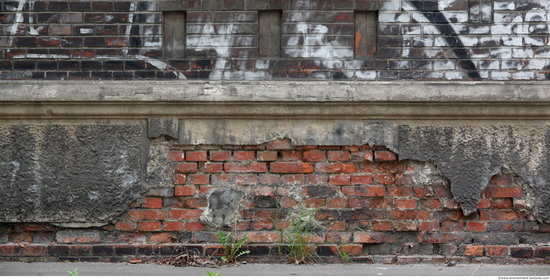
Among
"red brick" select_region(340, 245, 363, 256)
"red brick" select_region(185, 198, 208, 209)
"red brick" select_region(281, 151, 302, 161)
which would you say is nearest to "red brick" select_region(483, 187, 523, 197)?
"red brick" select_region(340, 245, 363, 256)

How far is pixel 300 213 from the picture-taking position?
4559 millimetres

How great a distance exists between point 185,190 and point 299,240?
890 millimetres

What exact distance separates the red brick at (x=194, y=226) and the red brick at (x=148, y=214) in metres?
0.17

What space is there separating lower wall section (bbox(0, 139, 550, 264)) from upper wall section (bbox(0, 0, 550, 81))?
0.59 m

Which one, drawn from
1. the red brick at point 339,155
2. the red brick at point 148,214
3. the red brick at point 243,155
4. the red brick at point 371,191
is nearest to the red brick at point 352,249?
the red brick at point 371,191

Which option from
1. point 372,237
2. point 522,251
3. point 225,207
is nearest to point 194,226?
point 225,207

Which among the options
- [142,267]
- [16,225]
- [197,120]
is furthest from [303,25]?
[16,225]

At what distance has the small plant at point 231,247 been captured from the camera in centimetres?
449

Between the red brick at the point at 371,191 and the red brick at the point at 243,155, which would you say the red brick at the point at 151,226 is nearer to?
the red brick at the point at 243,155

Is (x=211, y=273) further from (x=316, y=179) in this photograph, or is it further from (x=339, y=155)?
(x=339, y=155)

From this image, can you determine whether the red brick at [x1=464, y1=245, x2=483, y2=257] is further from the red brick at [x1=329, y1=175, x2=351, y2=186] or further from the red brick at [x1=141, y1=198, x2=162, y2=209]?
the red brick at [x1=141, y1=198, x2=162, y2=209]

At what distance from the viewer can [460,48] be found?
4547 mm

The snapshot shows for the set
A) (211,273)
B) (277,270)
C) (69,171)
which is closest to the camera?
(211,273)

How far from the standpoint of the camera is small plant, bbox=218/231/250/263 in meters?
4.49
